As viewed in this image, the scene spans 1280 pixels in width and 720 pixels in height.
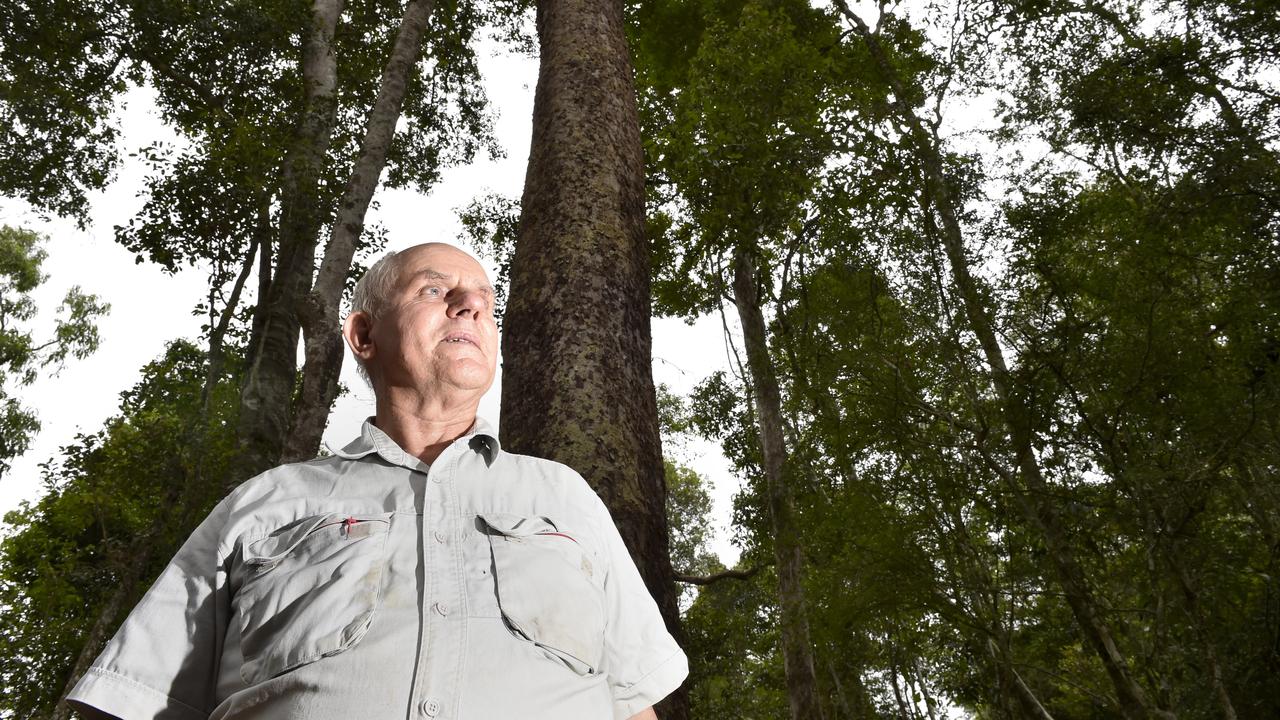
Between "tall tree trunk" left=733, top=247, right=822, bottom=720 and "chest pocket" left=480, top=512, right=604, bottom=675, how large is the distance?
712 cm

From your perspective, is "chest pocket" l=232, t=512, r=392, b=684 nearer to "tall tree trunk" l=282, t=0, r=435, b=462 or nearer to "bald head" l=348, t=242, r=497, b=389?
"bald head" l=348, t=242, r=497, b=389

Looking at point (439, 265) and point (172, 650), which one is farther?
point (439, 265)

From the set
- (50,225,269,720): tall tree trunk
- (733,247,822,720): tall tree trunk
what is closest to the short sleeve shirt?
(733,247,822,720): tall tree trunk

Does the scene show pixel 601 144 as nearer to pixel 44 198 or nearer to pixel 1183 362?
pixel 1183 362

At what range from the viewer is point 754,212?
7895 millimetres

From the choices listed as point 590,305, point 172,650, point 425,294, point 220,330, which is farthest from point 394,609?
point 220,330

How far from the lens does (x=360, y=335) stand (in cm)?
175

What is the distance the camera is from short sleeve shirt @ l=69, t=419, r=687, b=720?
1108mm

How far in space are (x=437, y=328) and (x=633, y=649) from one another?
0.74 m

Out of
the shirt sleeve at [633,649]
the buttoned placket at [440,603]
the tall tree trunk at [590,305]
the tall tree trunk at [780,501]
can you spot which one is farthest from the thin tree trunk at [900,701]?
the buttoned placket at [440,603]

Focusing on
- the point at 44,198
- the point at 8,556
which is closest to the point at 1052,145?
the point at 44,198

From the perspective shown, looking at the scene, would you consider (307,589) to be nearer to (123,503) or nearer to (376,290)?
(376,290)

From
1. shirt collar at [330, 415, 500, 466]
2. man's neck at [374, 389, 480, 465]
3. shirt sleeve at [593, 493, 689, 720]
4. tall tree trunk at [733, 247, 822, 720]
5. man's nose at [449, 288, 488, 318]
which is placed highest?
tall tree trunk at [733, 247, 822, 720]

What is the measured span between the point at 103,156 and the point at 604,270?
37.5ft
